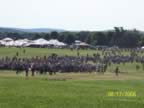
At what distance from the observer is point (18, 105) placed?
2534cm

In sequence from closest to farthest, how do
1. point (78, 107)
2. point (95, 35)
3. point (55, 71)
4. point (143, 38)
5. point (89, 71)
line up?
point (78, 107) < point (55, 71) < point (89, 71) < point (143, 38) < point (95, 35)

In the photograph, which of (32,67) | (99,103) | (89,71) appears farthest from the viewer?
(89,71)

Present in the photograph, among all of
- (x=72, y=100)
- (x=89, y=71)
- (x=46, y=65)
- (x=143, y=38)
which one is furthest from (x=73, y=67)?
(x=143, y=38)

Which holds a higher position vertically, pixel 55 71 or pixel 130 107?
pixel 130 107

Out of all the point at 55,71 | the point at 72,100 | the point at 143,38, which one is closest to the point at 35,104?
the point at 72,100

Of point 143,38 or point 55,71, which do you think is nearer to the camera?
point 55,71

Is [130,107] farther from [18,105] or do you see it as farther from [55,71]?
[55,71]

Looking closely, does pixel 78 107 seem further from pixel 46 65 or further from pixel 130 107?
pixel 46 65

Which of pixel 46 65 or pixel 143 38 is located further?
pixel 143 38

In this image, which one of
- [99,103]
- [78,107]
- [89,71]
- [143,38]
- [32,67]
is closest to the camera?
[78,107]

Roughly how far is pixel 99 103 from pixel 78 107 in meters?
2.56

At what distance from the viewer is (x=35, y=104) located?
25812mm

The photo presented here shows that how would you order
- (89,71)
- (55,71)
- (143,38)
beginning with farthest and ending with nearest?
1. (143,38)
2. (89,71)
3. (55,71)

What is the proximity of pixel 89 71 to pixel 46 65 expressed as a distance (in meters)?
8.76
